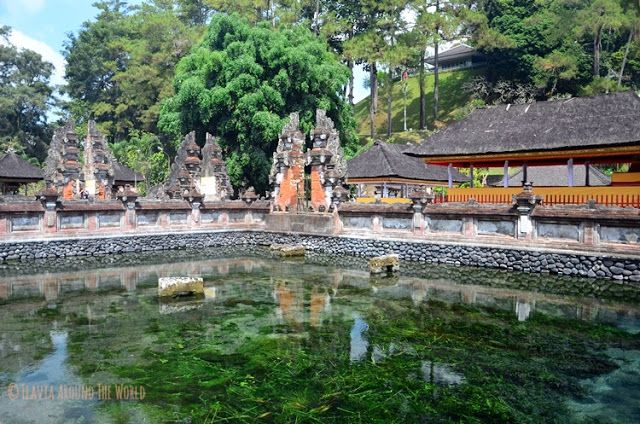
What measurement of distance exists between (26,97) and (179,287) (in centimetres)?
5089

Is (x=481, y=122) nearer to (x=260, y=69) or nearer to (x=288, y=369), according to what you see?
(x=260, y=69)

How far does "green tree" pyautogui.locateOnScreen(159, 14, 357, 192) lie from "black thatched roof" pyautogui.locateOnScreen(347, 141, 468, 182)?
3.80 m

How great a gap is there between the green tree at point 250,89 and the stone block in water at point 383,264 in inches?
528

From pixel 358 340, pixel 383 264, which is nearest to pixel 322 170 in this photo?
pixel 383 264

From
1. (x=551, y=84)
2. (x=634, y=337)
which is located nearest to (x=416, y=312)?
(x=634, y=337)

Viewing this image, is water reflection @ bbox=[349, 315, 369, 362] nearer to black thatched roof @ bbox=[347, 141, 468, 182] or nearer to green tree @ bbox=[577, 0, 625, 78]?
black thatched roof @ bbox=[347, 141, 468, 182]

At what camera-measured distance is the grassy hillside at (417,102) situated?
173 feet

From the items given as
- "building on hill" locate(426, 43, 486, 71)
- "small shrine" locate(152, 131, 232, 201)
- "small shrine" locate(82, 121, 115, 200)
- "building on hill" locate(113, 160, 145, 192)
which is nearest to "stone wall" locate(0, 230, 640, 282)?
"small shrine" locate(152, 131, 232, 201)

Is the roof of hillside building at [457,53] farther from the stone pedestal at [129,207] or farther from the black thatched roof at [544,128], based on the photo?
the stone pedestal at [129,207]

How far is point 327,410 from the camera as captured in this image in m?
6.26

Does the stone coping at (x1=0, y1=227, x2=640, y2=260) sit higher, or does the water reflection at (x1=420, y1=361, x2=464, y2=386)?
the stone coping at (x1=0, y1=227, x2=640, y2=260)

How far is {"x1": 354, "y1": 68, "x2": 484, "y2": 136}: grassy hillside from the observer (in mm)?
52594

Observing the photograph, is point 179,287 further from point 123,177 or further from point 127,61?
point 127,61

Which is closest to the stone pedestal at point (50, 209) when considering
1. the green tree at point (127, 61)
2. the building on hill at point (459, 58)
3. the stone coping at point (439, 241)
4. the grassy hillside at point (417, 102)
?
the stone coping at point (439, 241)
